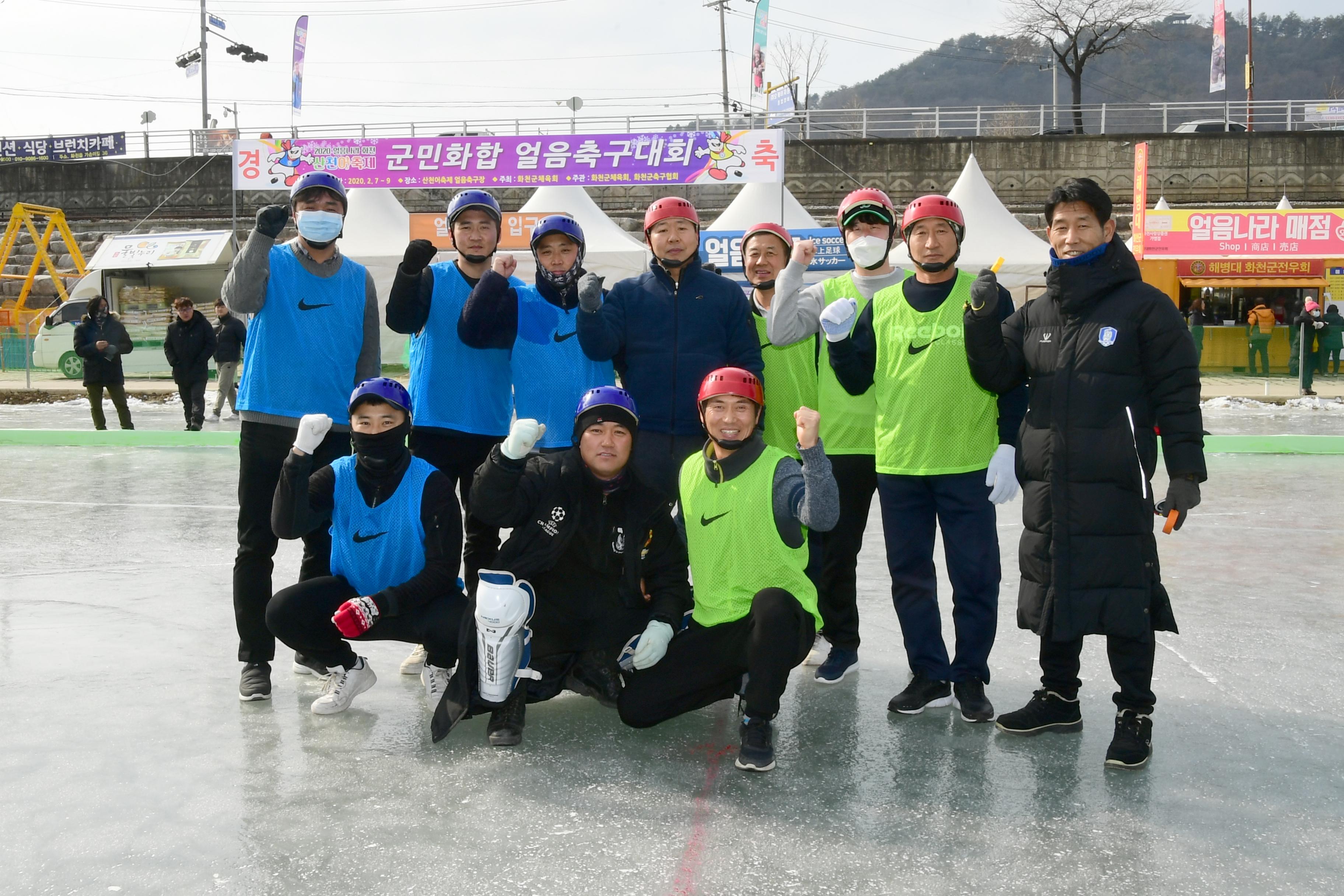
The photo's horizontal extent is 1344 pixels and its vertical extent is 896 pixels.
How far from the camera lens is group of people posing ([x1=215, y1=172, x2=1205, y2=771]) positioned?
10.8 feet

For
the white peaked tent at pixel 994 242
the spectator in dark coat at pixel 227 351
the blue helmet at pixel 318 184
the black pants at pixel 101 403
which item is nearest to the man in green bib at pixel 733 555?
the blue helmet at pixel 318 184

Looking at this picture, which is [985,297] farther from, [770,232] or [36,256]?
[36,256]

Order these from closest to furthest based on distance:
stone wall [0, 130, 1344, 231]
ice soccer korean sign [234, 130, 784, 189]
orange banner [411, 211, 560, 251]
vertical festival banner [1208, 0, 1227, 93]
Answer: ice soccer korean sign [234, 130, 784, 189] < orange banner [411, 211, 560, 251] < stone wall [0, 130, 1344, 231] < vertical festival banner [1208, 0, 1227, 93]

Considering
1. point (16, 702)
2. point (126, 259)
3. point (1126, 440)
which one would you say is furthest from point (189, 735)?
point (126, 259)

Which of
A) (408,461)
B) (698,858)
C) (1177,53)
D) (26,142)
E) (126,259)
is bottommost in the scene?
(698,858)

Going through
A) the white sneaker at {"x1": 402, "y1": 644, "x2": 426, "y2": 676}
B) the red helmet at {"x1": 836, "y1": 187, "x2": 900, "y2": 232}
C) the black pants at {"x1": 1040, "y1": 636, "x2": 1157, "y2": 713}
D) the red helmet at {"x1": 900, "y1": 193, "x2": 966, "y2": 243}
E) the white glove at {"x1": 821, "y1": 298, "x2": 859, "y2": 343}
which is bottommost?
the white sneaker at {"x1": 402, "y1": 644, "x2": 426, "y2": 676}

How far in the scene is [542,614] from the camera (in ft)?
12.0

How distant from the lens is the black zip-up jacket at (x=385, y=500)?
3613mm

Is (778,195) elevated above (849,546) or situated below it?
above

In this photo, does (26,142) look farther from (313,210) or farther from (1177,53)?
(1177,53)

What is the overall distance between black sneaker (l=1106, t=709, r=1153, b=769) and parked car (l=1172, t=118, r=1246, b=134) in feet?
95.7

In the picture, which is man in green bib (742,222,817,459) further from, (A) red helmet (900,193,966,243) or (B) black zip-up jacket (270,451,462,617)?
(B) black zip-up jacket (270,451,462,617)

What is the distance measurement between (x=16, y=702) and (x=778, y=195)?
60.8 feet

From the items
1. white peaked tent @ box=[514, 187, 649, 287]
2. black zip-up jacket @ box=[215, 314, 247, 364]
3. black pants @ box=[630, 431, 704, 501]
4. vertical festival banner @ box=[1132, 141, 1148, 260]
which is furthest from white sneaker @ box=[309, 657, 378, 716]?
vertical festival banner @ box=[1132, 141, 1148, 260]
